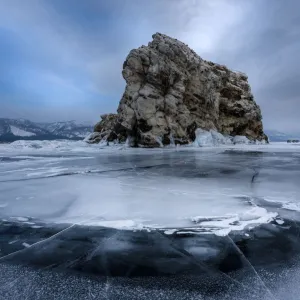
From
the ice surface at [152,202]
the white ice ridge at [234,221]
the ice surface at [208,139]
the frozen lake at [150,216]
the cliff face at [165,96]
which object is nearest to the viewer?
the frozen lake at [150,216]

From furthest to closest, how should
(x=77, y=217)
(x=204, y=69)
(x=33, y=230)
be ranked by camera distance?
1. (x=204, y=69)
2. (x=77, y=217)
3. (x=33, y=230)

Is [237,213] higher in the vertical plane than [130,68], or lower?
lower

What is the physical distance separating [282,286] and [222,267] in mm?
471

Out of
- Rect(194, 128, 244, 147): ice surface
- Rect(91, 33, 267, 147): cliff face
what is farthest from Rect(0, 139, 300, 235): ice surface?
Rect(194, 128, 244, 147): ice surface

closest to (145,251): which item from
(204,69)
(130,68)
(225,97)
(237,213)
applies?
(237,213)

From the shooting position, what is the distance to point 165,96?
31406 mm

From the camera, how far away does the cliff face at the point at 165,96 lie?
29.8 meters

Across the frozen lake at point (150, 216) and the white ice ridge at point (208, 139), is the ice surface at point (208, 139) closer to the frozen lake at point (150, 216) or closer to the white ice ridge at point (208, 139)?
the white ice ridge at point (208, 139)

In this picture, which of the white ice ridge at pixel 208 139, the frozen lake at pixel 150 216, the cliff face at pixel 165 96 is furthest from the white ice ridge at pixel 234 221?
the white ice ridge at pixel 208 139

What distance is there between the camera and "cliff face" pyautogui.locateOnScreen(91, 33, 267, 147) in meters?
29.8

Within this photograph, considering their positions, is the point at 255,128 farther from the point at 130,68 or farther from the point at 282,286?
the point at 282,286

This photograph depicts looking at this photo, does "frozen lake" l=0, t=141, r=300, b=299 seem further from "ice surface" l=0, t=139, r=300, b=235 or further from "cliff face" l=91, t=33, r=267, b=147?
"cliff face" l=91, t=33, r=267, b=147

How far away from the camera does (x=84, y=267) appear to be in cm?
207

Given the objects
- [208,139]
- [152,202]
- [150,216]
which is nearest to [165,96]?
[208,139]
